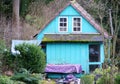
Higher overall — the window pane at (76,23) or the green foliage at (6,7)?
the green foliage at (6,7)

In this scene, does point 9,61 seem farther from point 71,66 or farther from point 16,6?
point 16,6

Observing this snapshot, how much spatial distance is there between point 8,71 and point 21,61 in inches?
47.7

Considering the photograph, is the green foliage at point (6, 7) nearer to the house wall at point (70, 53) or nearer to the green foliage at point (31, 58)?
the house wall at point (70, 53)

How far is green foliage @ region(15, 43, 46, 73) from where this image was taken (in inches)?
766

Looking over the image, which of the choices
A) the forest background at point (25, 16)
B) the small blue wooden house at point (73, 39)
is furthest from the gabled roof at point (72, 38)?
the forest background at point (25, 16)

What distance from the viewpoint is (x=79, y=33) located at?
1034 inches

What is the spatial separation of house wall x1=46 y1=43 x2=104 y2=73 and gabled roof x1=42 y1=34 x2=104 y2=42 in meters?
0.28

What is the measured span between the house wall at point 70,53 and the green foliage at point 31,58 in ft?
19.3

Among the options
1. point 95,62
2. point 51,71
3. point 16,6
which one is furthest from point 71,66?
point 16,6

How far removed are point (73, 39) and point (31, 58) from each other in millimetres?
6550

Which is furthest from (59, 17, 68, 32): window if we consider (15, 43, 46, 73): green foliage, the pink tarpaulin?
(15, 43, 46, 73): green foliage

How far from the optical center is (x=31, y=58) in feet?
64.4

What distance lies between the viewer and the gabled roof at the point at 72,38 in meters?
25.7

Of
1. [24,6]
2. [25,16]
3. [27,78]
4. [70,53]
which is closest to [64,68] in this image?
[70,53]
